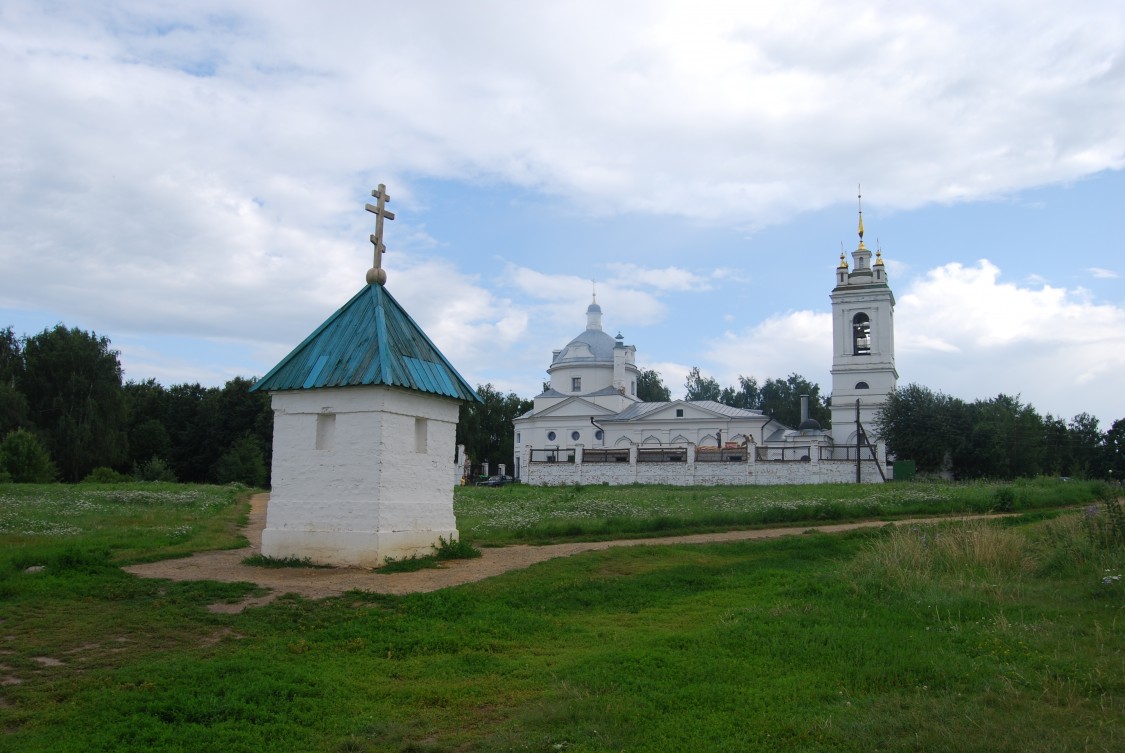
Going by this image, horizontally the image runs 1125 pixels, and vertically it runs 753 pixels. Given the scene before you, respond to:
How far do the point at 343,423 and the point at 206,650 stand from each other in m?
5.57

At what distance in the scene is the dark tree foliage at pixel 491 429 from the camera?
78188 mm

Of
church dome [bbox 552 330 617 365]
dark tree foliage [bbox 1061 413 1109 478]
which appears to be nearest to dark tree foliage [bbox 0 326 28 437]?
church dome [bbox 552 330 617 365]

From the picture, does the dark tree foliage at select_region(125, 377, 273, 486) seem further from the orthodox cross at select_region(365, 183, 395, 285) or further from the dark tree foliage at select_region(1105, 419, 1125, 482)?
the dark tree foliage at select_region(1105, 419, 1125, 482)

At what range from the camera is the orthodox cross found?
1503 cm

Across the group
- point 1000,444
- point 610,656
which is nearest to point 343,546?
point 610,656

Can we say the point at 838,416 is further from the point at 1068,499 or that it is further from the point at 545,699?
the point at 545,699

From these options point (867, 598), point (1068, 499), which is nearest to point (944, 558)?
point (867, 598)

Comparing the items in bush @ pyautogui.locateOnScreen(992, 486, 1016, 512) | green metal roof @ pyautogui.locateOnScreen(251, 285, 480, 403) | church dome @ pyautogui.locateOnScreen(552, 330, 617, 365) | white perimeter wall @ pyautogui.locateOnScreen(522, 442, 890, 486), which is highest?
church dome @ pyautogui.locateOnScreen(552, 330, 617, 365)

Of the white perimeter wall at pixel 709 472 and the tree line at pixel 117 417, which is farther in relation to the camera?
the tree line at pixel 117 417

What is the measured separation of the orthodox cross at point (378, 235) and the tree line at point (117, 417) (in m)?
38.0

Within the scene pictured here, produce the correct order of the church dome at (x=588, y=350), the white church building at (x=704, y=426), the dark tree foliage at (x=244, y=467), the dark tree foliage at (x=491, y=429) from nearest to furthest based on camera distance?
the white church building at (x=704, y=426) → the dark tree foliage at (x=244, y=467) → the church dome at (x=588, y=350) → the dark tree foliage at (x=491, y=429)

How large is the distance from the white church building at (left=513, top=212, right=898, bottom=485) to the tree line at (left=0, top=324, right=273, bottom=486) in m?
18.1

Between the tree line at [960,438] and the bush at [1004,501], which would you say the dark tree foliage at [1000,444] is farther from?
the bush at [1004,501]

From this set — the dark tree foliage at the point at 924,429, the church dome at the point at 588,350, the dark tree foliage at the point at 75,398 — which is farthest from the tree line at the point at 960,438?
the dark tree foliage at the point at 75,398
